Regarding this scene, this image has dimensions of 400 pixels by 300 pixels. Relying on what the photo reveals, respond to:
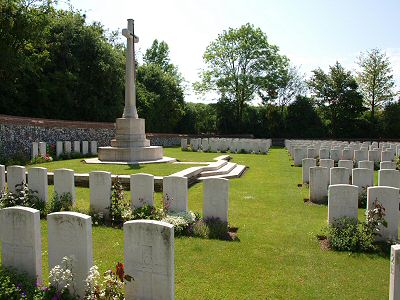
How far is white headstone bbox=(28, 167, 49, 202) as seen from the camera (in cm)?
861

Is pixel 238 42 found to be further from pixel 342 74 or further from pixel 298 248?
pixel 298 248

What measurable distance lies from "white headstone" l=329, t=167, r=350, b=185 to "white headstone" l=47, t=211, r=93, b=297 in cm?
724

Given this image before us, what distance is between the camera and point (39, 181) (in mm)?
8633

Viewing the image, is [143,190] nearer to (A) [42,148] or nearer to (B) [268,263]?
(B) [268,263]

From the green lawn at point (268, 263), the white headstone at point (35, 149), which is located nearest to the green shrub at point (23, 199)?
the green lawn at point (268, 263)

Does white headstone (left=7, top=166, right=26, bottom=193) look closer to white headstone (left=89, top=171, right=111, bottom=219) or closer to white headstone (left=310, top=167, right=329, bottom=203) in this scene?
white headstone (left=89, top=171, right=111, bottom=219)

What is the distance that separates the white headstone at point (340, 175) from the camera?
9602 millimetres

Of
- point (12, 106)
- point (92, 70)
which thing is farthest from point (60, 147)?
point (92, 70)

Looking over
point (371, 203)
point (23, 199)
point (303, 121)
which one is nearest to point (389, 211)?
point (371, 203)

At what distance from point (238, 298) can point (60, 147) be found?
1726 cm

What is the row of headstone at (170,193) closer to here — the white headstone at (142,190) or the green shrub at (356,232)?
the white headstone at (142,190)

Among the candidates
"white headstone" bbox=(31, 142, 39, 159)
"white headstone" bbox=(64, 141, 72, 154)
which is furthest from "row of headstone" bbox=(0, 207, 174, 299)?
"white headstone" bbox=(64, 141, 72, 154)

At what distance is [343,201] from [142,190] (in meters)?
4.11

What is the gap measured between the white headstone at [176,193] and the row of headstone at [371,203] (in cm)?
293
